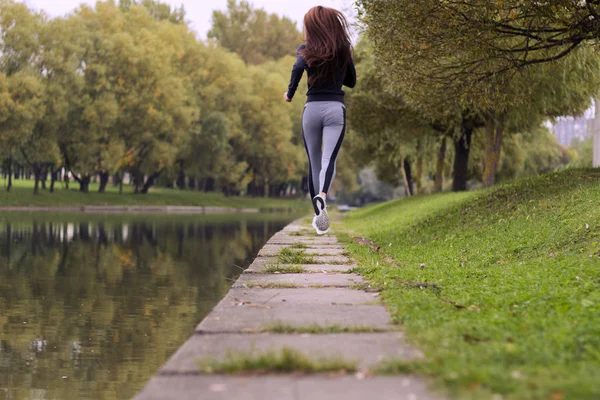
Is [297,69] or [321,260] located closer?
[297,69]

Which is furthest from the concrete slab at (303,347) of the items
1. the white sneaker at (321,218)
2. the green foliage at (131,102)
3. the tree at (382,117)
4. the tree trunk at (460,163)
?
the green foliage at (131,102)

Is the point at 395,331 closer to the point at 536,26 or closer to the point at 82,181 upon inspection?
the point at 536,26

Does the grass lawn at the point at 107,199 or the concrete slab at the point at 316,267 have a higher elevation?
the concrete slab at the point at 316,267

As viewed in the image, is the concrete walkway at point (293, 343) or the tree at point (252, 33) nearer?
the concrete walkway at point (293, 343)

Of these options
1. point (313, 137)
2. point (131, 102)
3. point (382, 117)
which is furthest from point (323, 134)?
point (131, 102)

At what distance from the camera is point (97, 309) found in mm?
9586

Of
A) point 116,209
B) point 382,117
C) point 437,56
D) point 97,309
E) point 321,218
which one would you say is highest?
point 382,117

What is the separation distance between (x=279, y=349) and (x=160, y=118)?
183ft

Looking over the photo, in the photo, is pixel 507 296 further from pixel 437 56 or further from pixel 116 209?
pixel 116 209

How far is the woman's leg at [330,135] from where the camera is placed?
852 cm

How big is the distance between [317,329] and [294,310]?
2.86 ft

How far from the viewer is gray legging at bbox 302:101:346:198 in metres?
8.54

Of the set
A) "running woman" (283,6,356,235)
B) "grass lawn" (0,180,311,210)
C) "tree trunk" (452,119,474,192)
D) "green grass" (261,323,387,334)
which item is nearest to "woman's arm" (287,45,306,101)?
"running woman" (283,6,356,235)

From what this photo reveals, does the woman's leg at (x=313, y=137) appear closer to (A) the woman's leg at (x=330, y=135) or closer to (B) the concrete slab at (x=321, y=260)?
(A) the woman's leg at (x=330, y=135)
